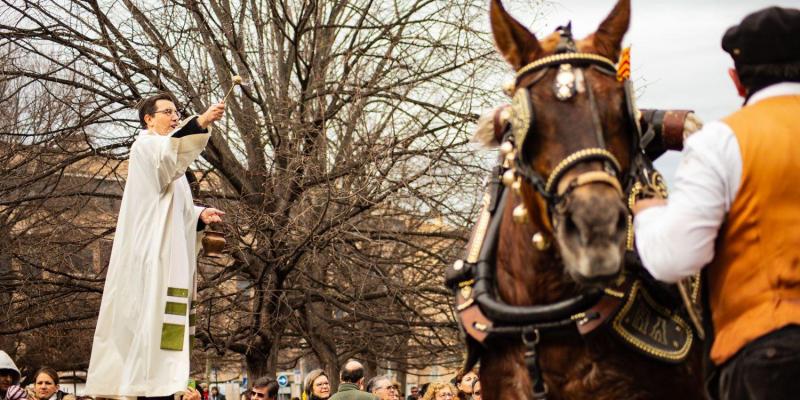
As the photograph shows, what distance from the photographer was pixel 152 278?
760 centimetres

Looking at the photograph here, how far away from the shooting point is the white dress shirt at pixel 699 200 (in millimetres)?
3689

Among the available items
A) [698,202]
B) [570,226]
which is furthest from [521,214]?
[698,202]

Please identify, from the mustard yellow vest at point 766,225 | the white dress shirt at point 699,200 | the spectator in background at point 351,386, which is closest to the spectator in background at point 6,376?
the spectator in background at point 351,386

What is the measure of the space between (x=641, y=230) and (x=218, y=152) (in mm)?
11775

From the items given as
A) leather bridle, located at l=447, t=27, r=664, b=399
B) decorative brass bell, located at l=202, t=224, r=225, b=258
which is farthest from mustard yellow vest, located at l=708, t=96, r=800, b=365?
decorative brass bell, located at l=202, t=224, r=225, b=258

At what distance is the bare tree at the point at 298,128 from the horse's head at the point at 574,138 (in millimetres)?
8965

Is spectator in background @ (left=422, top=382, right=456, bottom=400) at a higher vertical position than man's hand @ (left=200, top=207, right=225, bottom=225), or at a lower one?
lower

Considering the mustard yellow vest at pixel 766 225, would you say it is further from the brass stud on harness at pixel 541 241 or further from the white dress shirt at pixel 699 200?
the brass stud on harness at pixel 541 241

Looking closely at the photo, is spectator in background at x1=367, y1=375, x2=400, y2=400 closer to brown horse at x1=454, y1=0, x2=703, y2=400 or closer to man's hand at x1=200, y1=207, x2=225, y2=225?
man's hand at x1=200, y1=207, x2=225, y2=225

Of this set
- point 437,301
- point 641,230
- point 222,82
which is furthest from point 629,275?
point 437,301

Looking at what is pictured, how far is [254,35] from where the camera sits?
54.1 feet

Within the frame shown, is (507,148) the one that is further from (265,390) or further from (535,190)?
(265,390)

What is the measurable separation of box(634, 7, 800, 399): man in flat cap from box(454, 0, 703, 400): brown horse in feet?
0.78

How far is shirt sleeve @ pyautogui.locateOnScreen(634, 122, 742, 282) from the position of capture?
3.69 metres
